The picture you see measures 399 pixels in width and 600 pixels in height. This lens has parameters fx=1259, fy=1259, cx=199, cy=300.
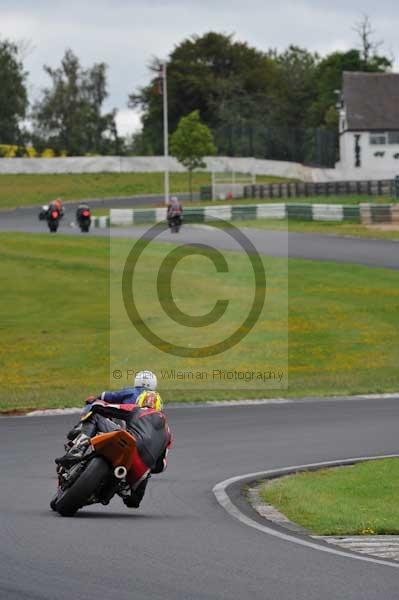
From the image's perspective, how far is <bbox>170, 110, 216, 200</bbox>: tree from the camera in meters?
82.8

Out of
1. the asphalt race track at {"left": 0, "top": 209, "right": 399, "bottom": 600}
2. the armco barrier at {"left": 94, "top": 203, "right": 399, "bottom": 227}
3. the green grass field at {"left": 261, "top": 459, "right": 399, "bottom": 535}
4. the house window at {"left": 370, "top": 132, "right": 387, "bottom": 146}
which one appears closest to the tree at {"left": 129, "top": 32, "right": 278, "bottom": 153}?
the house window at {"left": 370, "top": 132, "right": 387, "bottom": 146}

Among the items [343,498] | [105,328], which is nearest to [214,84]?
[105,328]

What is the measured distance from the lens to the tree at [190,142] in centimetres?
8281

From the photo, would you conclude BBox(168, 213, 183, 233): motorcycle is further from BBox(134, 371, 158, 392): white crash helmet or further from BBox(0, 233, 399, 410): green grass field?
BBox(134, 371, 158, 392): white crash helmet

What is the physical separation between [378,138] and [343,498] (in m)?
82.2

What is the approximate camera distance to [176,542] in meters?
9.30

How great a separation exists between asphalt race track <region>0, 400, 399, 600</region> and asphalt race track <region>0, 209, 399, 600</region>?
0.04ft

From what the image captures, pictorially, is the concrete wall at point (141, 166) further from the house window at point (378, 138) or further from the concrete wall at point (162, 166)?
the house window at point (378, 138)

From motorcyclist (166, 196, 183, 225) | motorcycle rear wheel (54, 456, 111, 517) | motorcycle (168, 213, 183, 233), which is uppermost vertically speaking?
motorcyclist (166, 196, 183, 225)

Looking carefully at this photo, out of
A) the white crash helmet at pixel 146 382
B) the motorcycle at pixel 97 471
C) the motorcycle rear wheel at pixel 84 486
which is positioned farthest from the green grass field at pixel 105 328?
the motorcycle rear wheel at pixel 84 486

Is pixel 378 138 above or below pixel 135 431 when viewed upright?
above

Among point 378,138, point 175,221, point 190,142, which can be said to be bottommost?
point 175,221

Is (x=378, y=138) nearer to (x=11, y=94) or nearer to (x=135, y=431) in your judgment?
(x=11, y=94)

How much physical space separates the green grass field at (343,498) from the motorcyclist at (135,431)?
1.39m
